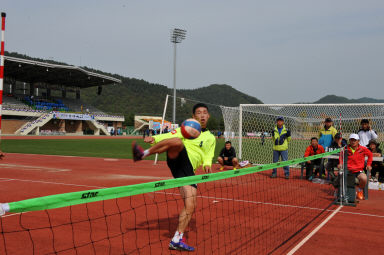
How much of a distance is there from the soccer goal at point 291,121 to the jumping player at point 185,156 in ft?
35.9

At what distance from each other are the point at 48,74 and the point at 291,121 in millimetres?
46360

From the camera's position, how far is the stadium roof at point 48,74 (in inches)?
1911

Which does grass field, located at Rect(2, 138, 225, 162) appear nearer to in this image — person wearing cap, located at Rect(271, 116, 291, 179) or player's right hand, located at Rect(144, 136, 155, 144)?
person wearing cap, located at Rect(271, 116, 291, 179)

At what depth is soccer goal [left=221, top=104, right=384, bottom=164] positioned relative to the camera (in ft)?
48.3

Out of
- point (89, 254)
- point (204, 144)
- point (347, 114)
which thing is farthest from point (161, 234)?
point (347, 114)

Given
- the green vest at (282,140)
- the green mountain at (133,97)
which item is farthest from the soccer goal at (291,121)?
the green mountain at (133,97)

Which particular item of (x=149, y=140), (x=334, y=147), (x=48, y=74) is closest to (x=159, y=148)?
(x=149, y=140)

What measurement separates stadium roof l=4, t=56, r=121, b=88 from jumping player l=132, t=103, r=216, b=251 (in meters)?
47.7

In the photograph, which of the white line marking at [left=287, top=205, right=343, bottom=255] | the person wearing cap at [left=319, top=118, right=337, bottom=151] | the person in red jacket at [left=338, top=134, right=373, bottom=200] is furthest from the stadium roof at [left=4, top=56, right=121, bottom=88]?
the white line marking at [left=287, top=205, right=343, bottom=255]

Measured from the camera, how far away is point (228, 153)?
559 inches

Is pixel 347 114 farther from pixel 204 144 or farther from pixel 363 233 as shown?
pixel 204 144

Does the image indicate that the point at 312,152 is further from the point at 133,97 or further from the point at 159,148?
the point at 133,97

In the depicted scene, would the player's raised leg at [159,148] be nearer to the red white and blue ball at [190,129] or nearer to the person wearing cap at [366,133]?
the red white and blue ball at [190,129]

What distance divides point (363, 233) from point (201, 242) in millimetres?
2666
